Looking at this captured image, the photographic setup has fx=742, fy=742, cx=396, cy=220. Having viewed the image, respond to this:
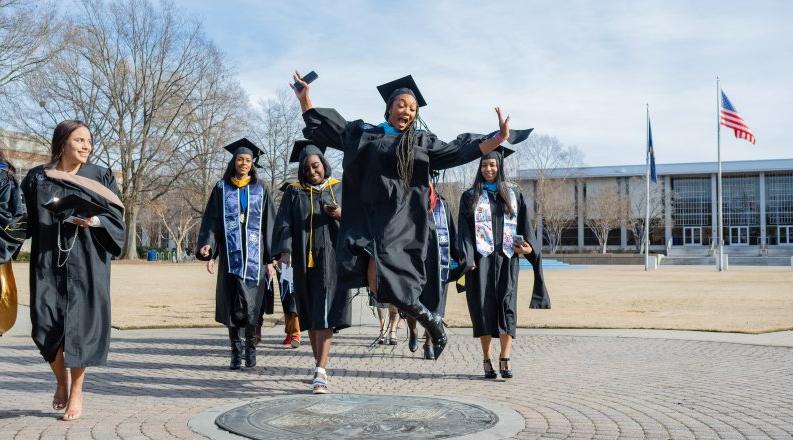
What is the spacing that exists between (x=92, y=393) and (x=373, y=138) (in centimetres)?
285

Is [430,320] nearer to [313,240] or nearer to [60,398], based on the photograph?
[313,240]

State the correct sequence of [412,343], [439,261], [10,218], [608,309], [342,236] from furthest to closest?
[608,309], [412,343], [439,261], [342,236], [10,218]

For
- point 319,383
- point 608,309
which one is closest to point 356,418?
point 319,383

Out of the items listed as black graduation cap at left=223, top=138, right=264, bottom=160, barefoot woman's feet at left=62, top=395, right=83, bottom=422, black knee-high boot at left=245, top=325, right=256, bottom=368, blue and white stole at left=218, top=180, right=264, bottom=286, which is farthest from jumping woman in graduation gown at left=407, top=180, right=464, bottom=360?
barefoot woman's feet at left=62, top=395, right=83, bottom=422

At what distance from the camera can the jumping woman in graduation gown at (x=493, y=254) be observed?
6.38m

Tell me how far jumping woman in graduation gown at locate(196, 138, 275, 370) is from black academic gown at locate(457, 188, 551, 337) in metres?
1.95

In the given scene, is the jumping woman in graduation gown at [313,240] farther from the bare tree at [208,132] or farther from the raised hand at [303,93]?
the bare tree at [208,132]

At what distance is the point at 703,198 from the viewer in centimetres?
7844

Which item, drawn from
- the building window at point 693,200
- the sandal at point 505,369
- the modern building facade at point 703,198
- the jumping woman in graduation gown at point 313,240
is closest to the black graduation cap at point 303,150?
the jumping woman in graduation gown at point 313,240

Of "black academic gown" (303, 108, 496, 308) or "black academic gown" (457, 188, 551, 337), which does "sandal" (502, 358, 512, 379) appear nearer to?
"black academic gown" (457, 188, 551, 337)

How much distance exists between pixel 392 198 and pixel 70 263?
2.03 metres

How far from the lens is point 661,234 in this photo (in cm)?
8038

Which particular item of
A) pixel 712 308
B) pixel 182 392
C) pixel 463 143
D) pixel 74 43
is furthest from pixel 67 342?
pixel 74 43

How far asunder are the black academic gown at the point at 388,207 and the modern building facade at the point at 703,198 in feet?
224
